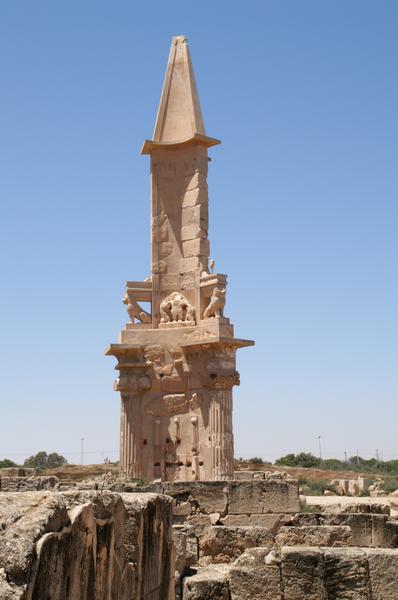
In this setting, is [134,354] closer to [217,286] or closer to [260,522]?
[217,286]

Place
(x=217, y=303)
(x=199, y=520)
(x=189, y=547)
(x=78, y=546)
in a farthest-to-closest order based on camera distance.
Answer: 1. (x=217, y=303)
2. (x=199, y=520)
3. (x=189, y=547)
4. (x=78, y=546)

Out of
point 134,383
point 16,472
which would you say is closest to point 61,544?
point 16,472

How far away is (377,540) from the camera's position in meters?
10.2

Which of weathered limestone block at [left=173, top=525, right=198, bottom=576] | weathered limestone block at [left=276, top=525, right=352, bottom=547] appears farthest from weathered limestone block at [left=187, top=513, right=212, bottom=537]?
weathered limestone block at [left=276, top=525, right=352, bottom=547]

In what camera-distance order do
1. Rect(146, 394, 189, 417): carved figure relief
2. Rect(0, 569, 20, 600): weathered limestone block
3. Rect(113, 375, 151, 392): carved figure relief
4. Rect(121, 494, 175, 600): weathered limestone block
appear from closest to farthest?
1. Rect(0, 569, 20, 600): weathered limestone block
2. Rect(121, 494, 175, 600): weathered limestone block
3. Rect(146, 394, 189, 417): carved figure relief
4. Rect(113, 375, 151, 392): carved figure relief

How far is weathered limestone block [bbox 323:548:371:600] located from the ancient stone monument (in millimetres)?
11676

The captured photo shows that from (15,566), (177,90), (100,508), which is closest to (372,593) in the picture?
(100,508)

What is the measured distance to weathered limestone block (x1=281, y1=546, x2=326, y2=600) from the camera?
6.34 meters

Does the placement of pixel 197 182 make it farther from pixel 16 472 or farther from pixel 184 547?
pixel 184 547

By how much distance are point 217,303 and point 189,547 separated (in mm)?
10285

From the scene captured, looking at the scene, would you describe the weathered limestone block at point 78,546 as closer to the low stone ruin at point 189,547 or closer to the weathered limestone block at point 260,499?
the low stone ruin at point 189,547

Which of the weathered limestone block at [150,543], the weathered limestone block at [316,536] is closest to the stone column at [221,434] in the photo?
the weathered limestone block at [316,536]

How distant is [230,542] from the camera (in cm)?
896

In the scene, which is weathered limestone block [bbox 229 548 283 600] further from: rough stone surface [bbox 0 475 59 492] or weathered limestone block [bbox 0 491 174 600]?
rough stone surface [bbox 0 475 59 492]
